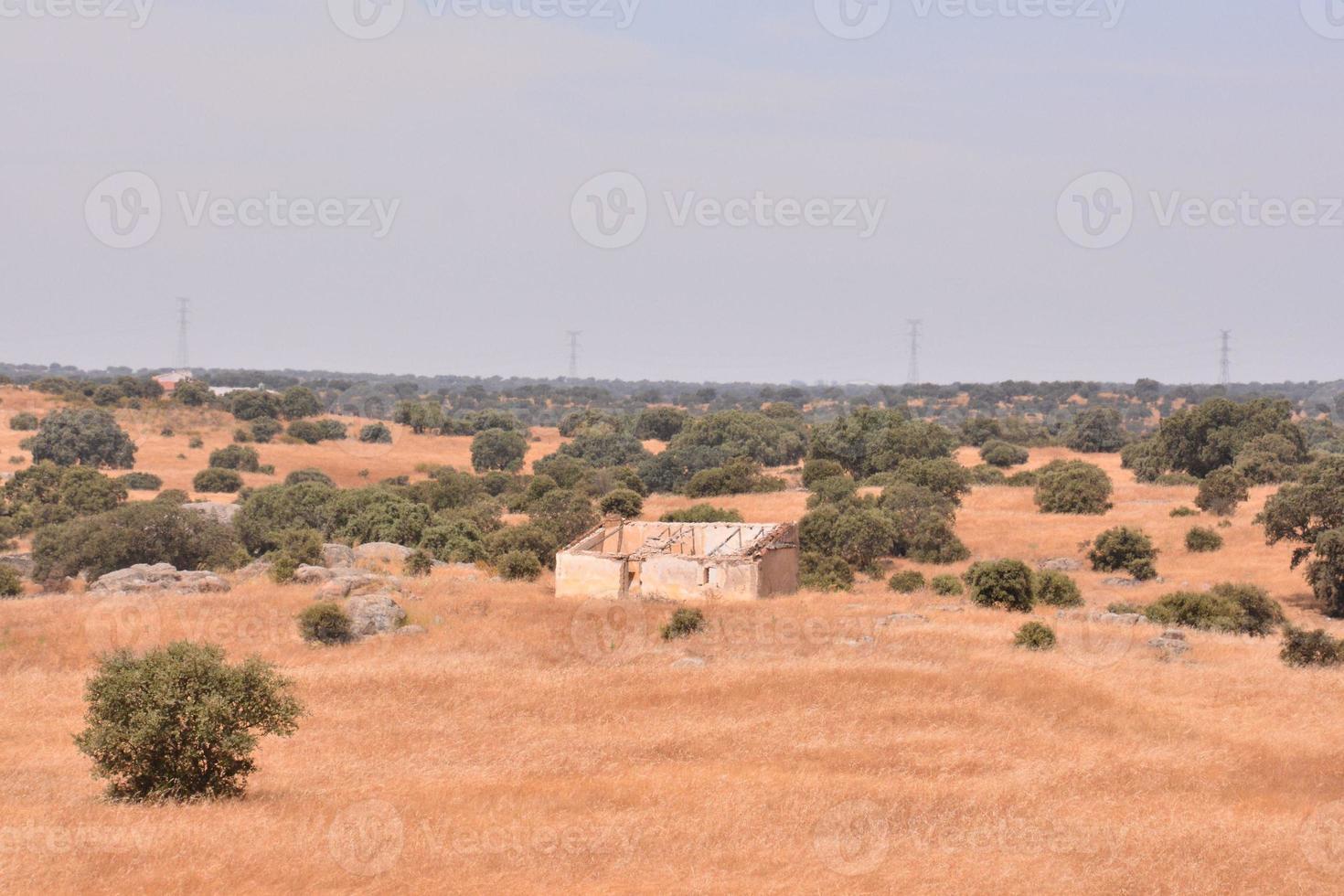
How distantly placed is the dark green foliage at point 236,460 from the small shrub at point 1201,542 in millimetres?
63260

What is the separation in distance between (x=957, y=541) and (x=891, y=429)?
94.4 ft

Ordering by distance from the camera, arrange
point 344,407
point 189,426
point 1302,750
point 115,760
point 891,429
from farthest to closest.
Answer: point 344,407 → point 189,426 → point 891,429 → point 1302,750 → point 115,760

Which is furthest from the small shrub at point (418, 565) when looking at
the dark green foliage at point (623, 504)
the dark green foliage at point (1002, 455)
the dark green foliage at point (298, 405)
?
the dark green foliage at point (298, 405)

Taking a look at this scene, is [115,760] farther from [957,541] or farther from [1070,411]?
[1070,411]

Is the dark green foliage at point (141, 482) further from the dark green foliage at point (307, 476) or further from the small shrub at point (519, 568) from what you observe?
the small shrub at point (519, 568)

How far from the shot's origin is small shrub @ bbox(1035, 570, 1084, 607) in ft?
143

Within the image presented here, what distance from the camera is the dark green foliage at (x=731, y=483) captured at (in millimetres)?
75312

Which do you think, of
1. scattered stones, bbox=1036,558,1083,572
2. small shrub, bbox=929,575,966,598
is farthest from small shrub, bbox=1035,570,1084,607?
scattered stones, bbox=1036,558,1083,572

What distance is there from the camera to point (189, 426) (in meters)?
110

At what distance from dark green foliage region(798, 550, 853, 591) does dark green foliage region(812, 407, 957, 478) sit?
29.9 metres

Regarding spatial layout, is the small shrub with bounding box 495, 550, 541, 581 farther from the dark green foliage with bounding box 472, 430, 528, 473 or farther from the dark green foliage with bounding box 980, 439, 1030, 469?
the dark green foliage with bounding box 980, 439, 1030, 469

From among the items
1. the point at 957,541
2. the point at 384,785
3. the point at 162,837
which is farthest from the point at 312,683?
the point at 957,541

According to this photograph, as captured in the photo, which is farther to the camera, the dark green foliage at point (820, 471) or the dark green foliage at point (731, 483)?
the dark green foliage at point (820, 471)

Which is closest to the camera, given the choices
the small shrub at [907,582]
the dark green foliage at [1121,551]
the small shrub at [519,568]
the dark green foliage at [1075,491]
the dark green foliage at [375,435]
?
the small shrub at [519,568]
